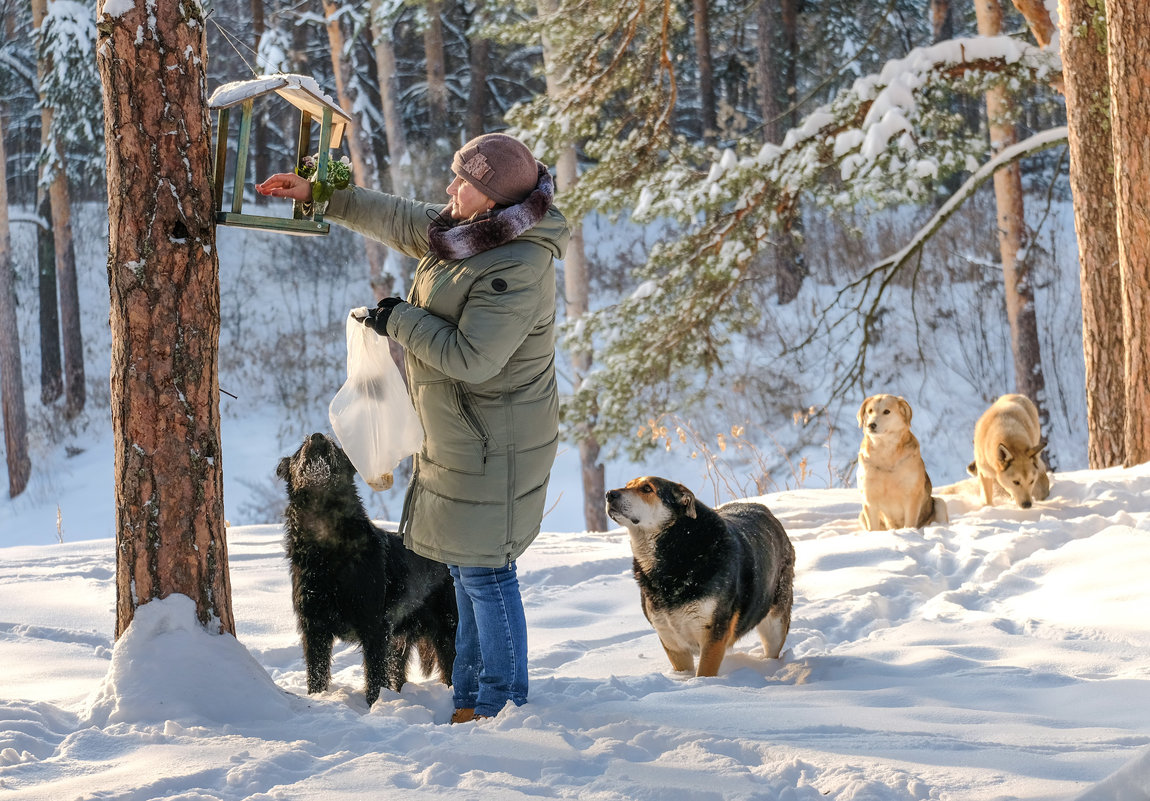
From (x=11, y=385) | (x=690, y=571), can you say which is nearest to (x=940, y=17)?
(x=690, y=571)

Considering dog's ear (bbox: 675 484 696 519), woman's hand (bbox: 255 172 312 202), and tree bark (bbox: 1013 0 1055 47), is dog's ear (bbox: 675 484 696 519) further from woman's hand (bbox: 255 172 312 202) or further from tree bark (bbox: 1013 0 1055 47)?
tree bark (bbox: 1013 0 1055 47)

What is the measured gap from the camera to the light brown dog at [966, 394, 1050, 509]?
7.21 metres

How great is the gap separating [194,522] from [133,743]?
0.80m

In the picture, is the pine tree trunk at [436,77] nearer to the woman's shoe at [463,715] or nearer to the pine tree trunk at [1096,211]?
the pine tree trunk at [1096,211]

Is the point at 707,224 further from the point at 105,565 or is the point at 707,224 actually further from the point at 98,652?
the point at 98,652

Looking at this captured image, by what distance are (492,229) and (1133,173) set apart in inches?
219

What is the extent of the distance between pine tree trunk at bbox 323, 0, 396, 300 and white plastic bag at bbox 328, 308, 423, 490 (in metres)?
10.1

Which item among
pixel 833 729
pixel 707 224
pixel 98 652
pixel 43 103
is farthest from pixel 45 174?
pixel 833 729

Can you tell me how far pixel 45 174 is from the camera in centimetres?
1647

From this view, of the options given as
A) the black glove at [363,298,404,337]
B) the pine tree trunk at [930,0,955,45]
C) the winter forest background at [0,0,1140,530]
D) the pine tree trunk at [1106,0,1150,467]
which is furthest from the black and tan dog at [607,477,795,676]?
the pine tree trunk at [930,0,955,45]

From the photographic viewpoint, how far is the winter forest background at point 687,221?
9508mm

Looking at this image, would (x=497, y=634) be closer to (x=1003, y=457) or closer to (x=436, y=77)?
(x=1003, y=457)

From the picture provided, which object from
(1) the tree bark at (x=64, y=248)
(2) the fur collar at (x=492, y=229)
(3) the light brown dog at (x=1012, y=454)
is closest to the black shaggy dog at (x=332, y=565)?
(2) the fur collar at (x=492, y=229)

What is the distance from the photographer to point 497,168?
323 centimetres
